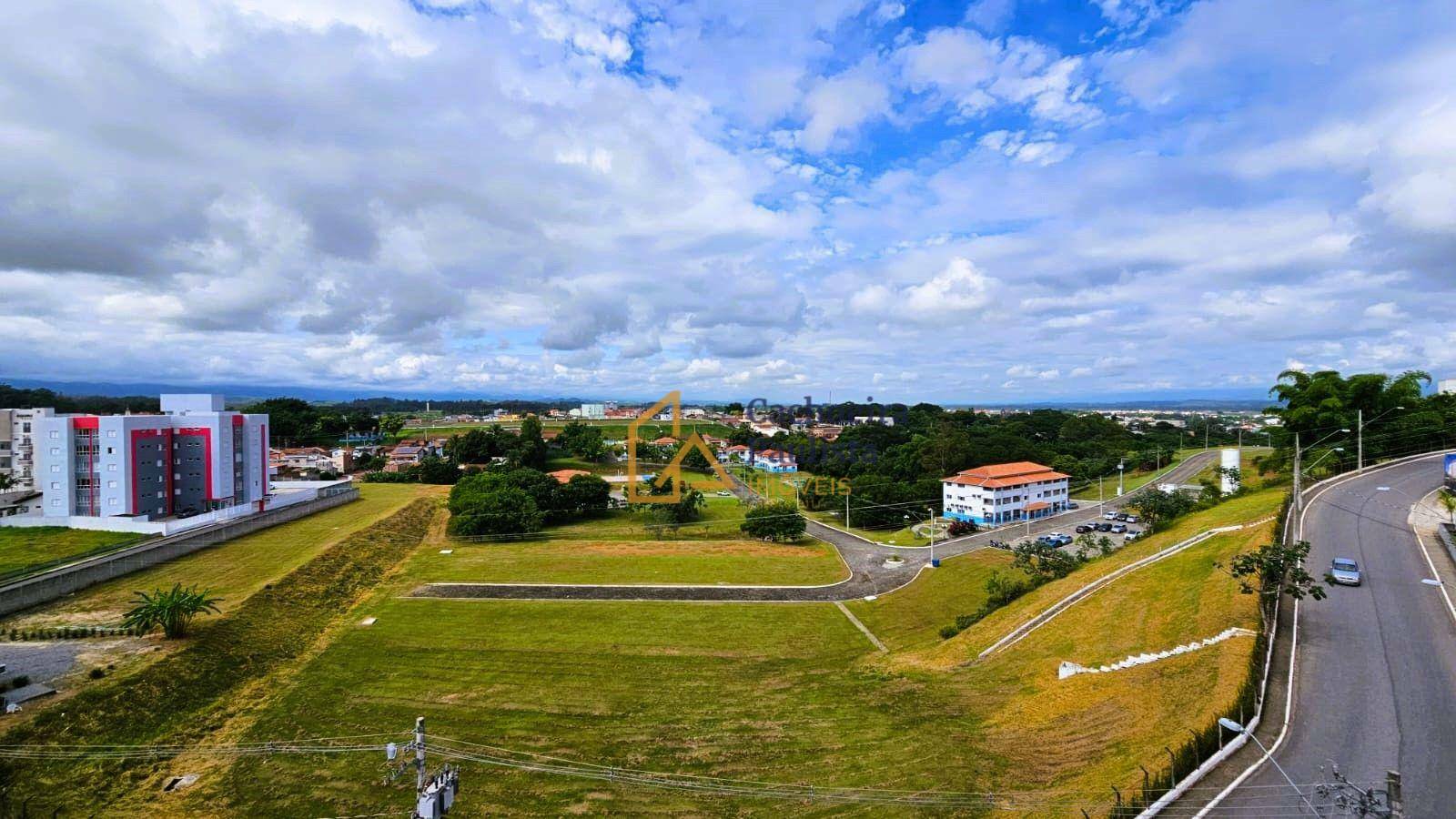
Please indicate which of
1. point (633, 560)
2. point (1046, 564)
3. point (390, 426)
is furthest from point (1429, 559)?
point (390, 426)

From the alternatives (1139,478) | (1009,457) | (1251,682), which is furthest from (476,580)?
(1139,478)

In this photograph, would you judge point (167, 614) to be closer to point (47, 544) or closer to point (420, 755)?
point (47, 544)

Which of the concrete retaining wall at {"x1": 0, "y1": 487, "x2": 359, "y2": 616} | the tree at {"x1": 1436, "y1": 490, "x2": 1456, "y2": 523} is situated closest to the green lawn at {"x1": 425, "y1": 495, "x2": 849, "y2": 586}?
the concrete retaining wall at {"x1": 0, "y1": 487, "x2": 359, "y2": 616}

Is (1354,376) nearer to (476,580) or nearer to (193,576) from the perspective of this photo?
(476,580)

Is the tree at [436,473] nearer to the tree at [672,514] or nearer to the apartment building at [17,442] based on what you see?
the tree at [672,514]

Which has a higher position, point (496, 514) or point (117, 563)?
point (117, 563)

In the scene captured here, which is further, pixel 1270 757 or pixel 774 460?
pixel 774 460

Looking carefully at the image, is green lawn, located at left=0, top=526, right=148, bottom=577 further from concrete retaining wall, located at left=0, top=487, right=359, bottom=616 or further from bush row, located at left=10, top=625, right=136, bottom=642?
bush row, located at left=10, top=625, right=136, bottom=642

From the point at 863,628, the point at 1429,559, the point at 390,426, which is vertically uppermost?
the point at 390,426
